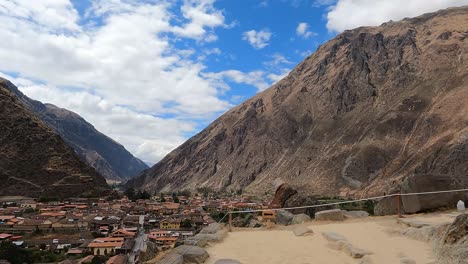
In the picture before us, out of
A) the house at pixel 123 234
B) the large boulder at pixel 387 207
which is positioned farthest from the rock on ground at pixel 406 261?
the house at pixel 123 234

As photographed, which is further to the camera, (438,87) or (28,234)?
(438,87)

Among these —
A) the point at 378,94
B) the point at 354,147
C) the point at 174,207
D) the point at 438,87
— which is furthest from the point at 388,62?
the point at 174,207

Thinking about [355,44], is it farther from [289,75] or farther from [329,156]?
[329,156]

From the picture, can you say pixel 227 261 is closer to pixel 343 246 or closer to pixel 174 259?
pixel 174 259

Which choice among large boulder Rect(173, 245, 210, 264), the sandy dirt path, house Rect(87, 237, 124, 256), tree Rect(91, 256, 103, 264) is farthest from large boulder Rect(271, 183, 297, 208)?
house Rect(87, 237, 124, 256)

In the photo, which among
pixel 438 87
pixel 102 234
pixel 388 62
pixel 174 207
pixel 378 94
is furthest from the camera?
pixel 388 62

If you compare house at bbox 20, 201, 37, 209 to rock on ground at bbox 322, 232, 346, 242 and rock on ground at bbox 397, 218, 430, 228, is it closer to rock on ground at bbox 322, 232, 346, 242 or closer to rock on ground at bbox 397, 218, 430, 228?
rock on ground at bbox 322, 232, 346, 242

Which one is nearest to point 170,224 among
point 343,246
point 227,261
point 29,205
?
point 29,205
